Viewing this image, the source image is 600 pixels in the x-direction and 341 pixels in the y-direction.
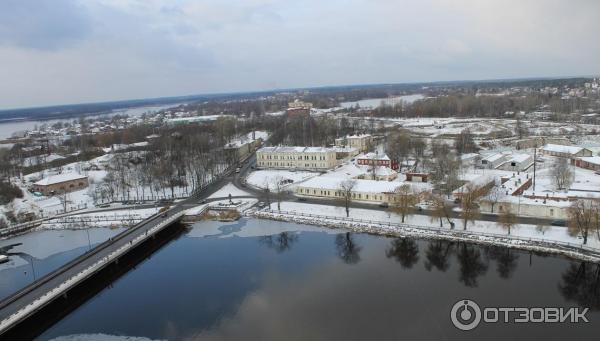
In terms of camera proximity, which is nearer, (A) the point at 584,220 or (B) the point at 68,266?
(B) the point at 68,266

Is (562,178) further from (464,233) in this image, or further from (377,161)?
(377,161)

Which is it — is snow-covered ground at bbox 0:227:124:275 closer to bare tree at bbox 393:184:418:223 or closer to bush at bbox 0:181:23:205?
bush at bbox 0:181:23:205

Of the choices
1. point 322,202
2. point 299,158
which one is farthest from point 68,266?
point 299,158

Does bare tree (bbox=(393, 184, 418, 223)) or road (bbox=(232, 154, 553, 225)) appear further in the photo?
bare tree (bbox=(393, 184, 418, 223))

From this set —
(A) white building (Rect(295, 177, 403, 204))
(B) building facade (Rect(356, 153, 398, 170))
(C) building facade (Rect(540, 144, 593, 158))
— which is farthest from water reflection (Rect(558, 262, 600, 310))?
(C) building facade (Rect(540, 144, 593, 158))

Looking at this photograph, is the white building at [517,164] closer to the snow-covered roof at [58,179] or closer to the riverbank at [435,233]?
the riverbank at [435,233]

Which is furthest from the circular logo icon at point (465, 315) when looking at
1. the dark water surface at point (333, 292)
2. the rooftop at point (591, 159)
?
the rooftop at point (591, 159)

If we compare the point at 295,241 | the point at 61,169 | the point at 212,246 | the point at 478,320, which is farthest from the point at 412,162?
the point at 61,169
